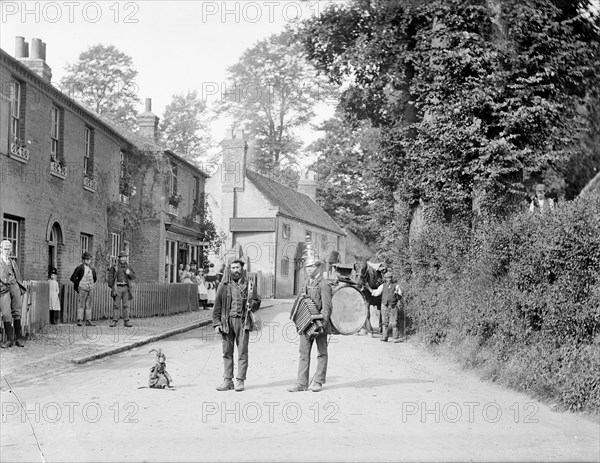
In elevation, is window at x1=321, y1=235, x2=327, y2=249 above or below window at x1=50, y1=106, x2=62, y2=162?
below

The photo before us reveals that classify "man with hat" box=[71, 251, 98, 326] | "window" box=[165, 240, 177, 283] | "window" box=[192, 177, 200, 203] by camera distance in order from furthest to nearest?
"window" box=[192, 177, 200, 203], "window" box=[165, 240, 177, 283], "man with hat" box=[71, 251, 98, 326]

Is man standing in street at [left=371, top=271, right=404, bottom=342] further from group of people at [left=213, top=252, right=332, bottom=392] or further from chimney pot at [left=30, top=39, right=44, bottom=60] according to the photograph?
chimney pot at [left=30, top=39, right=44, bottom=60]

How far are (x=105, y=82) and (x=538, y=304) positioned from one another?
1780 inches

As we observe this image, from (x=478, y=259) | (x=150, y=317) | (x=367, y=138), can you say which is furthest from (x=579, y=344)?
(x=367, y=138)

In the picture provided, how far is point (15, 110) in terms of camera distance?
19.2 meters

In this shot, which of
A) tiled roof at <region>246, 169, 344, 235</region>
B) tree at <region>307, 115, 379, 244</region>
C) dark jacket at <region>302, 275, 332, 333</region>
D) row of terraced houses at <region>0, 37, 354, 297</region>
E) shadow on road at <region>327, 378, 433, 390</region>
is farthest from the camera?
tree at <region>307, 115, 379, 244</region>

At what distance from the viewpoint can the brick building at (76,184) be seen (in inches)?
754

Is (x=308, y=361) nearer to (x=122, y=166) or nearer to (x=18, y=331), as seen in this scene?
(x=18, y=331)

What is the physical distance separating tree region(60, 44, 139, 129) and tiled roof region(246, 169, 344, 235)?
31.9ft

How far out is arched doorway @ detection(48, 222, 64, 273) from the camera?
70.8 feet

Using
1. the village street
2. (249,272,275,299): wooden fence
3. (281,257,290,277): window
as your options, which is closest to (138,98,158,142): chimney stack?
(249,272,275,299): wooden fence

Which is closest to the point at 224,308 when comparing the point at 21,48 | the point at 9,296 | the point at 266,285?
the point at 9,296

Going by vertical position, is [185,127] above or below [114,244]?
above

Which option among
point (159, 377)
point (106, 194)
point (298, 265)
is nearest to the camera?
point (159, 377)
